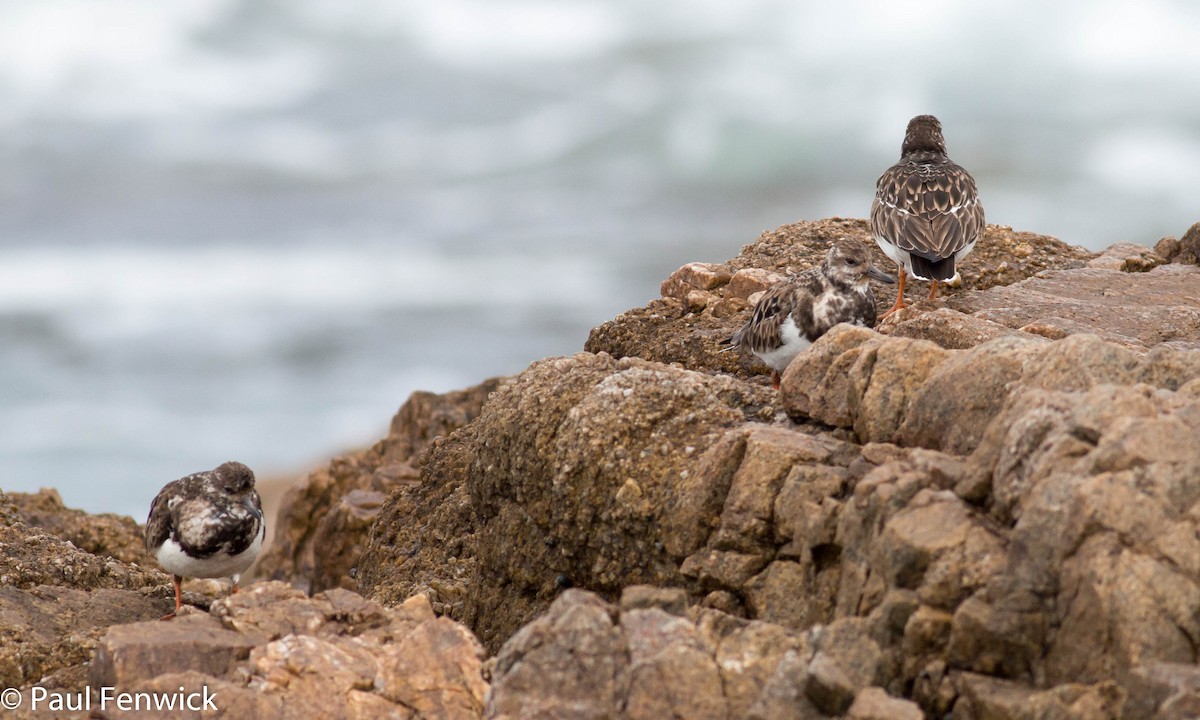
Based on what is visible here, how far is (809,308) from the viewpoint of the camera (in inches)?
370

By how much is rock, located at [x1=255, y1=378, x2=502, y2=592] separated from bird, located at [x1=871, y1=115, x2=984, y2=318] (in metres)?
5.68

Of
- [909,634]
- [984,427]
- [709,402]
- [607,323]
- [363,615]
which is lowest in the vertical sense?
[909,634]

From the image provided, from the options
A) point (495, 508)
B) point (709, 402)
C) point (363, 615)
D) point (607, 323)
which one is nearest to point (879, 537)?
point (709, 402)

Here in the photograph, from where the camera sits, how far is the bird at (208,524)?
9367 millimetres

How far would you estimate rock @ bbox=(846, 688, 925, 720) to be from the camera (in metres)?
5.11

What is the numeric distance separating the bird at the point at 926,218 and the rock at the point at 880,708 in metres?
5.52

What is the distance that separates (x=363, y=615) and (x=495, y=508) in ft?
6.91

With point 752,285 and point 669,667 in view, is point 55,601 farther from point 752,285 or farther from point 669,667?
point 752,285

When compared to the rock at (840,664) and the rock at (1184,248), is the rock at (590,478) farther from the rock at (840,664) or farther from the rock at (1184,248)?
the rock at (1184,248)

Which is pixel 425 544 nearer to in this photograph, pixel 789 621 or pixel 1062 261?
pixel 789 621

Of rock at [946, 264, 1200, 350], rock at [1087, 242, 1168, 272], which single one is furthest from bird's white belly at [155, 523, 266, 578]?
rock at [1087, 242, 1168, 272]

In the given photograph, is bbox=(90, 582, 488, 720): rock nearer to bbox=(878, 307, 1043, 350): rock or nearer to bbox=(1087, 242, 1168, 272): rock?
bbox=(878, 307, 1043, 350): rock

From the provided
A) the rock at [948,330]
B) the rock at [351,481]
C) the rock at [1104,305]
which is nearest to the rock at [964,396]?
the rock at [948,330]

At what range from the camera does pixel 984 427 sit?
6855 mm
